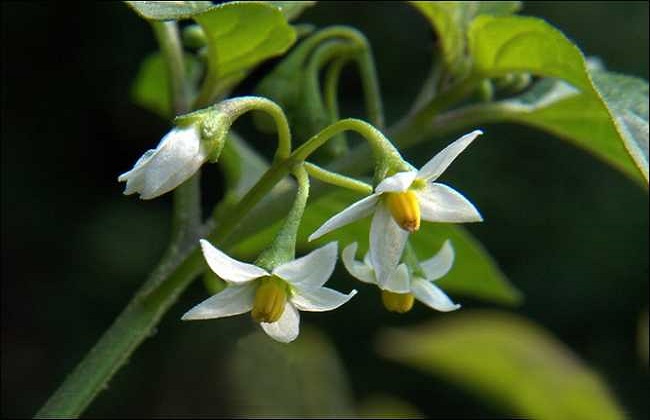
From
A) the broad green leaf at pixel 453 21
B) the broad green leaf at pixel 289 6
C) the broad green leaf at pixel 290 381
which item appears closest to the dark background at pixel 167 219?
the broad green leaf at pixel 290 381

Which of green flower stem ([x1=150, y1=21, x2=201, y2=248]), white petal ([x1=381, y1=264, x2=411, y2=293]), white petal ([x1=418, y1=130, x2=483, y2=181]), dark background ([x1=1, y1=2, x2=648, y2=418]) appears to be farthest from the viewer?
dark background ([x1=1, y1=2, x2=648, y2=418])

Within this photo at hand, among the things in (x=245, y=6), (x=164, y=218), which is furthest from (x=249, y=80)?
(x=245, y=6)

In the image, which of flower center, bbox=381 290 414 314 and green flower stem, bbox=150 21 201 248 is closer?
flower center, bbox=381 290 414 314

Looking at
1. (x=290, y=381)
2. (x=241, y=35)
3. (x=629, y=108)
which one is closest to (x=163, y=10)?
(x=241, y=35)

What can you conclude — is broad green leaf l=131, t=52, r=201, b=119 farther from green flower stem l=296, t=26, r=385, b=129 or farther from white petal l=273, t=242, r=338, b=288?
white petal l=273, t=242, r=338, b=288

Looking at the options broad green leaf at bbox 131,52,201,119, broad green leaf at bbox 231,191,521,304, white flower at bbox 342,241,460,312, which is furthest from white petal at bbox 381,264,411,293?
broad green leaf at bbox 131,52,201,119
